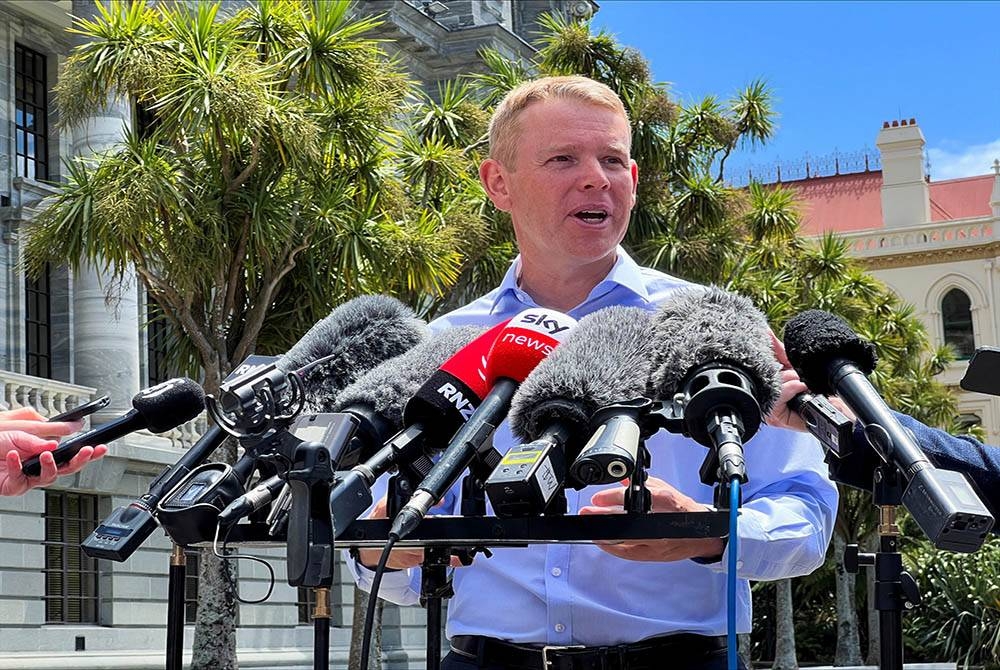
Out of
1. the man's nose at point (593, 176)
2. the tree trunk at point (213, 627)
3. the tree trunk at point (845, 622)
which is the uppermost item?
the man's nose at point (593, 176)

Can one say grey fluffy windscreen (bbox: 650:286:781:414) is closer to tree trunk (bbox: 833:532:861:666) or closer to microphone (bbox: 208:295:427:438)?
microphone (bbox: 208:295:427:438)

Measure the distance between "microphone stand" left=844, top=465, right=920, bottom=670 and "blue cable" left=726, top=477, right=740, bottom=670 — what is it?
0.32 m

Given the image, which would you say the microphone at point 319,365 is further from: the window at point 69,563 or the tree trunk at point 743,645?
the window at point 69,563

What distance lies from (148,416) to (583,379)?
108 centimetres

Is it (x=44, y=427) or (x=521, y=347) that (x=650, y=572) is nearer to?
(x=521, y=347)

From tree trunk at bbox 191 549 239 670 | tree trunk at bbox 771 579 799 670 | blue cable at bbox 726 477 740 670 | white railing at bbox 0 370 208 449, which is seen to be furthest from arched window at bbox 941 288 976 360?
blue cable at bbox 726 477 740 670

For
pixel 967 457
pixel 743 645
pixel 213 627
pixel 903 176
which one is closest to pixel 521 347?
pixel 967 457

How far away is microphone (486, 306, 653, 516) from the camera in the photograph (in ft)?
8.11

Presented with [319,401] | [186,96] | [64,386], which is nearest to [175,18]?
[186,96]

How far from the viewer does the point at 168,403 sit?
3.29m

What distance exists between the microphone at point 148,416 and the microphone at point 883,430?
1.29m

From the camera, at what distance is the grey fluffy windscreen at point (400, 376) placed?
298 centimetres

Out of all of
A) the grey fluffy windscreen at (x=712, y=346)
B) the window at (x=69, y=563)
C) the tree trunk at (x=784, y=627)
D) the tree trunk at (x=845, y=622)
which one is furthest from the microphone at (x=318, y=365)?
the tree trunk at (x=845, y=622)

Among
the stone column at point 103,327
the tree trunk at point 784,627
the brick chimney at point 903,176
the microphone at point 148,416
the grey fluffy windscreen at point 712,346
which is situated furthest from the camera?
the brick chimney at point 903,176
